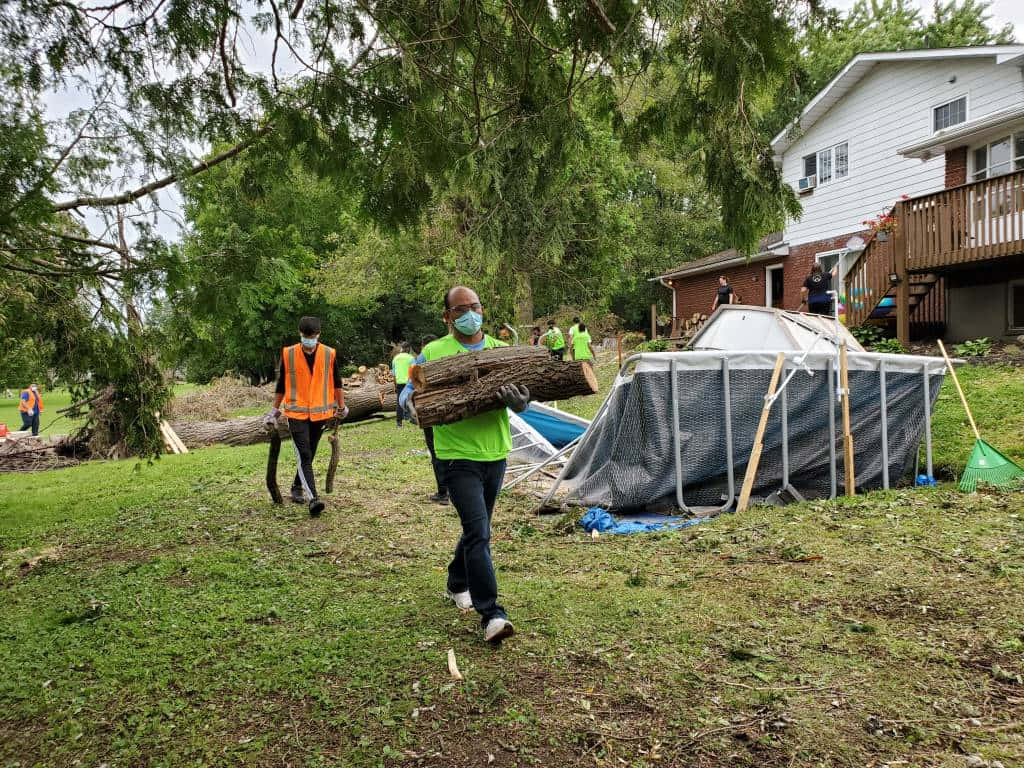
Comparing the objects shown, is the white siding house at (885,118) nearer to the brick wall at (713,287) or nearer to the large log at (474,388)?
the brick wall at (713,287)

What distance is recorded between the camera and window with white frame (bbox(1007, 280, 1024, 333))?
47.4 ft

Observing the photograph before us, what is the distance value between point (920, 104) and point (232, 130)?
18444mm

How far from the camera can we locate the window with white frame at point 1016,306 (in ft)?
47.4

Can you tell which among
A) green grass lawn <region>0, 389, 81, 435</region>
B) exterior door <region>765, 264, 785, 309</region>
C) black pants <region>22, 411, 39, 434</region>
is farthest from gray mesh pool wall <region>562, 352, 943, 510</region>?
green grass lawn <region>0, 389, 81, 435</region>

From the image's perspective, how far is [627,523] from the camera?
681 centimetres

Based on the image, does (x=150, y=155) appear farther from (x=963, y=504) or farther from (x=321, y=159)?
(x=963, y=504)

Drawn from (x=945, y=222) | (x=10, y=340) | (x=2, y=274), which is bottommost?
(x=10, y=340)

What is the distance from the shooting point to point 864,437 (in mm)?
7930

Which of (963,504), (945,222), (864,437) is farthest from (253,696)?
(945,222)

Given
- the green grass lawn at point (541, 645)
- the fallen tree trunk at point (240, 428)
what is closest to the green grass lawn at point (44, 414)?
the fallen tree trunk at point (240, 428)

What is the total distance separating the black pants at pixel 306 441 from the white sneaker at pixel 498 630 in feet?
12.5

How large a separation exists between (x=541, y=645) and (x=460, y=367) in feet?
4.96

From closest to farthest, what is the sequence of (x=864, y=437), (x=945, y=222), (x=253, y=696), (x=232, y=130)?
(x=253, y=696), (x=232, y=130), (x=864, y=437), (x=945, y=222)

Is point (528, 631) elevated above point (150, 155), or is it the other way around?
point (150, 155)
